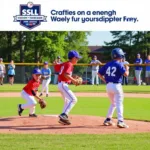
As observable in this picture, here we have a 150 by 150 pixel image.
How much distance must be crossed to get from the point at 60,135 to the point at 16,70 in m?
24.4

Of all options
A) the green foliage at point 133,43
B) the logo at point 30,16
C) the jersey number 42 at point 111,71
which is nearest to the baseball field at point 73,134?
the jersey number 42 at point 111,71

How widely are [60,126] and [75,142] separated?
2.11 m

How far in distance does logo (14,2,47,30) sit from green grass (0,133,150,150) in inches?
789

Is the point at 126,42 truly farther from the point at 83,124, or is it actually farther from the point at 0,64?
the point at 83,124

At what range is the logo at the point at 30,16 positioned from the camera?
2862 cm

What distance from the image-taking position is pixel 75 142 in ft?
27.5

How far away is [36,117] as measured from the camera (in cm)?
1148

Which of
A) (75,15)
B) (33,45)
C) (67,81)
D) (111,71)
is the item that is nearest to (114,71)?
(111,71)

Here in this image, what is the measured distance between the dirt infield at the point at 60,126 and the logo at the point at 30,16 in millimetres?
17681

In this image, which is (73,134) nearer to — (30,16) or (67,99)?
(67,99)

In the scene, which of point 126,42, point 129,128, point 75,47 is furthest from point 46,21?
point 75,47

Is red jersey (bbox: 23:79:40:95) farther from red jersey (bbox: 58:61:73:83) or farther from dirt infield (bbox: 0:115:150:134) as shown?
red jersey (bbox: 58:61:73:83)

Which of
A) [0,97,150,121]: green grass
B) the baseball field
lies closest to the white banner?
[0,97,150,121]: green grass

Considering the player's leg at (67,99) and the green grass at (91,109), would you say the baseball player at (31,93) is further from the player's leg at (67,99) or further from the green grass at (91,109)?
the green grass at (91,109)
